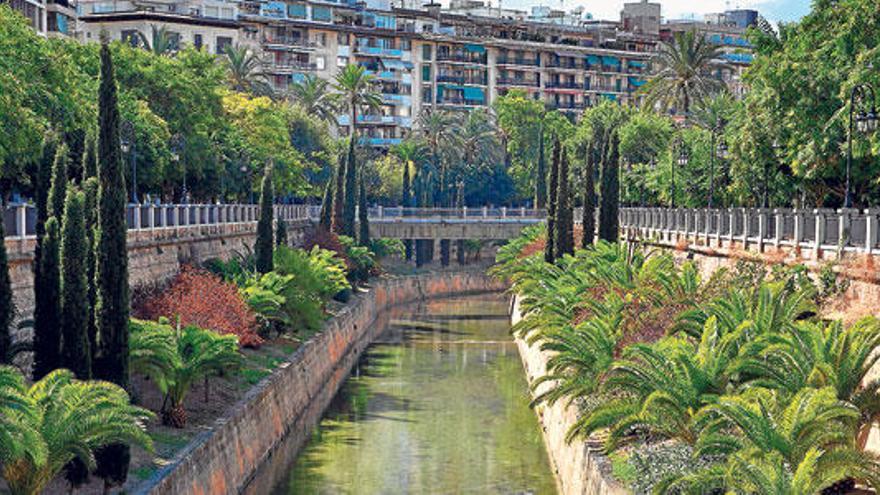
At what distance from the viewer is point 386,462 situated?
1417 inches

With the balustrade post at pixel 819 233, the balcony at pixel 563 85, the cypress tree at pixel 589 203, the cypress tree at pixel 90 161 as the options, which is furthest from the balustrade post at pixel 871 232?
the balcony at pixel 563 85

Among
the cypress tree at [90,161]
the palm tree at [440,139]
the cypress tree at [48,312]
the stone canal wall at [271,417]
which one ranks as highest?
the palm tree at [440,139]

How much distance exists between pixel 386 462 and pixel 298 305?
49.6 ft

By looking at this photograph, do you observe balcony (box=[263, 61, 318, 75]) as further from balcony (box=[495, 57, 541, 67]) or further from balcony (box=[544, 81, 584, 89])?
balcony (box=[544, 81, 584, 89])

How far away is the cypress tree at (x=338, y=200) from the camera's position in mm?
86250

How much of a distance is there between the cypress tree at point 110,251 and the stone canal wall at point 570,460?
31.0ft

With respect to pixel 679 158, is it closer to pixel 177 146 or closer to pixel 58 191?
pixel 177 146

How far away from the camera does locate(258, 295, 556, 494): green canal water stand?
3372 centimetres

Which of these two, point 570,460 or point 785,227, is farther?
point 785,227

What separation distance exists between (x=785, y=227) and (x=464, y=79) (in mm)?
114770

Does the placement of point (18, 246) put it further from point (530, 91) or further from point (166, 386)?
point (530, 91)

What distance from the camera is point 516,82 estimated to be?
155750mm

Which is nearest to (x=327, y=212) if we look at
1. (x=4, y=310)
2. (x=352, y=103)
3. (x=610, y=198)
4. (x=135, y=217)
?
(x=610, y=198)

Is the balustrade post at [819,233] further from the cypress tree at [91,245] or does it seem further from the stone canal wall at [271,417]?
the cypress tree at [91,245]
